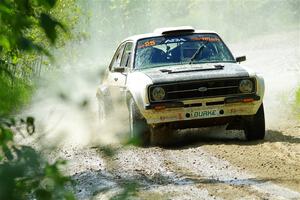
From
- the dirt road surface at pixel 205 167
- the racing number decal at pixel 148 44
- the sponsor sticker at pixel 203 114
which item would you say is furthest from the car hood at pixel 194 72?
the dirt road surface at pixel 205 167

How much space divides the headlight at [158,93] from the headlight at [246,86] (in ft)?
3.21

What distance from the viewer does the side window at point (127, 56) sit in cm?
1077

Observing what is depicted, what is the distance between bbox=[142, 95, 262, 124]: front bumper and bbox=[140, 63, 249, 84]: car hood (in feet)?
0.95

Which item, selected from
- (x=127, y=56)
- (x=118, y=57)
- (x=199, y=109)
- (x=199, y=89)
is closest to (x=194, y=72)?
(x=199, y=89)

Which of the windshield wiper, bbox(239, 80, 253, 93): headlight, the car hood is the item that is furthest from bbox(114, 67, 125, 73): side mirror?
bbox(239, 80, 253, 93): headlight

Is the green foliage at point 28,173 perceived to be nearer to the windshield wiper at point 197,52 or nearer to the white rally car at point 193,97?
the white rally car at point 193,97

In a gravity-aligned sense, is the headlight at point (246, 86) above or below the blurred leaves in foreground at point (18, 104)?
below

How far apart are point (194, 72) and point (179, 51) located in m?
A: 0.97

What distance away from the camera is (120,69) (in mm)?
10289

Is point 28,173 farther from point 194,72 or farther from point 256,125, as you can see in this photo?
point 256,125

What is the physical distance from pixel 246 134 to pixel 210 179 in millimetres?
3049

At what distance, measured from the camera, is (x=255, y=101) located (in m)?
9.45

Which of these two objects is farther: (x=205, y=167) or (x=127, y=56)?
(x=127, y=56)

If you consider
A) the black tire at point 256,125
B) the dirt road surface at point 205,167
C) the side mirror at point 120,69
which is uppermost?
the side mirror at point 120,69
